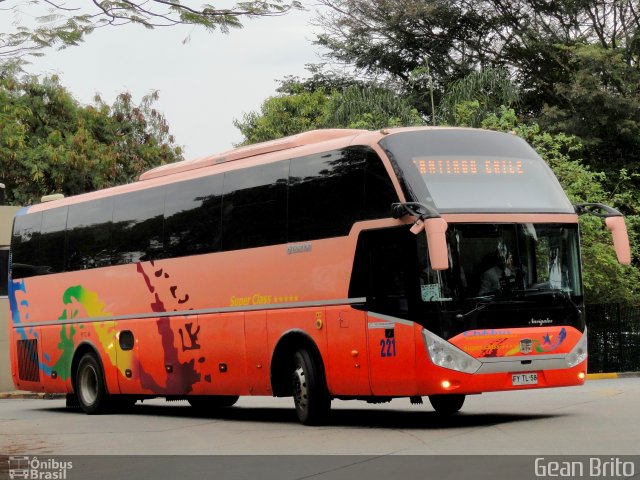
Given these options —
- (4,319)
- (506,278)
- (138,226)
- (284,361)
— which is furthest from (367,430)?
(4,319)

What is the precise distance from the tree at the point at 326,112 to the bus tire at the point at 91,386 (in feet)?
67.2

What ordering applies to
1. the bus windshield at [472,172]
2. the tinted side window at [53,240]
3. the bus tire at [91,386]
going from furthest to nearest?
the tinted side window at [53,240] < the bus tire at [91,386] < the bus windshield at [472,172]

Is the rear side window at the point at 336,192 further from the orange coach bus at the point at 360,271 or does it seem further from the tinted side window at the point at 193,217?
the tinted side window at the point at 193,217

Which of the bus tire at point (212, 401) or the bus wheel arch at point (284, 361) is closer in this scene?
the bus wheel arch at point (284, 361)

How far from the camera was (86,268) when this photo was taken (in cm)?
2302

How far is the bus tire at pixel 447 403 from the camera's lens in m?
18.0

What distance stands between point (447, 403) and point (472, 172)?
12.1 ft

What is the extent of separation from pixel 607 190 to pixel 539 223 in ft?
99.0

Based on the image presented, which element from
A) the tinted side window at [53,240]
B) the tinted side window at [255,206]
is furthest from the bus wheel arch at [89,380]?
the tinted side window at [255,206]

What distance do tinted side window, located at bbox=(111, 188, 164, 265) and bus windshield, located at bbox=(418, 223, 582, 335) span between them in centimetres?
676

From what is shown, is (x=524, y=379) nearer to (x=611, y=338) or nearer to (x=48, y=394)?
(x=48, y=394)

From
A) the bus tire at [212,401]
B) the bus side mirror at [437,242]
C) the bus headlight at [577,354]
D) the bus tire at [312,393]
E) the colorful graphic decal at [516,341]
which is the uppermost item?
the bus side mirror at [437,242]

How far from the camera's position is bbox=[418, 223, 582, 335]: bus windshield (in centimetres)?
1545

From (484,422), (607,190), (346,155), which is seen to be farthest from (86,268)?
(607,190)
